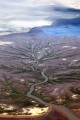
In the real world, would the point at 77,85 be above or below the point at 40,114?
above

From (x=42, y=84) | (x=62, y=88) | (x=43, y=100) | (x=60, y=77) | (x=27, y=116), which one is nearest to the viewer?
(x=27, y=116)

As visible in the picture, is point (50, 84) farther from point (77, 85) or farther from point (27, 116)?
point (27, 116)

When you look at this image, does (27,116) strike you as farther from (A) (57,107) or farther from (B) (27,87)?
(B) (27,87)

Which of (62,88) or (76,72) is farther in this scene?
(76,72)

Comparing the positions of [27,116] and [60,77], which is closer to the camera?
[27,116]

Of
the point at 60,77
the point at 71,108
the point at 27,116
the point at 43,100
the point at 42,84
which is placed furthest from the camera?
the point at 60,77

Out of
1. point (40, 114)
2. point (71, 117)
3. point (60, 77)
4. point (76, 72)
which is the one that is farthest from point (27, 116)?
point (76, 72)

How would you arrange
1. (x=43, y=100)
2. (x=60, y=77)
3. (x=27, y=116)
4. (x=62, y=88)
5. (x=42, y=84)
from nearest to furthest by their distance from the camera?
(x=27, y=116) < (x=43, y=100) < (x=62, y=88) < (x=42, y=84) < (x=60, y=77)

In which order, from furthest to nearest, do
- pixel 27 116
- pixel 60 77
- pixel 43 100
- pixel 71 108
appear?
pixel 60 77, pixel 43 100, pixel 71 108, pixel 27 116

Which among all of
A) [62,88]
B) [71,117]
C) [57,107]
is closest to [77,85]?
[62,88]
